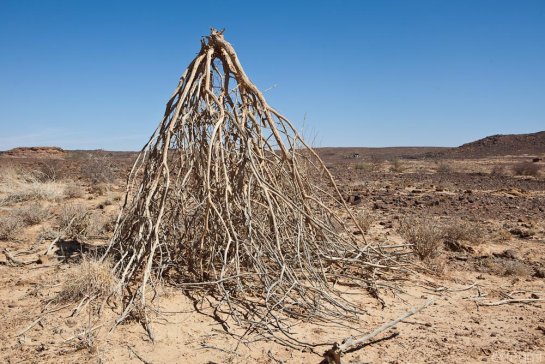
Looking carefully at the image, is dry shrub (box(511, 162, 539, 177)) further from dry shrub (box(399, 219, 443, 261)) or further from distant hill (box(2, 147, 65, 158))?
distant hill (box(2, 147, 65, 158))

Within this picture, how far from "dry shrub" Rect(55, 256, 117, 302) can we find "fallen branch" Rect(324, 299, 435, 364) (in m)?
1.70

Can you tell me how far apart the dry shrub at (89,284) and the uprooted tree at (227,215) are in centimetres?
13

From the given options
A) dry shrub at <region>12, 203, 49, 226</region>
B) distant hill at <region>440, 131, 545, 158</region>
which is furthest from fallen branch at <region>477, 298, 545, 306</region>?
distant hill at <region>440, 131, 545, 158</region>

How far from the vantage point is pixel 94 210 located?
7.43 meters

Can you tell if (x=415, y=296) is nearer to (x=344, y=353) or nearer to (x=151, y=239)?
(x=344, y=353)

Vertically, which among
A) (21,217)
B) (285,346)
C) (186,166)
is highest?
(186,166)

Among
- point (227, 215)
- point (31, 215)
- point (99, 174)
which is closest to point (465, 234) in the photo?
point (227, 215)

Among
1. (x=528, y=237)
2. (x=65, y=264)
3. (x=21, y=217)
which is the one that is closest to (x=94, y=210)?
(x=21, y=217)

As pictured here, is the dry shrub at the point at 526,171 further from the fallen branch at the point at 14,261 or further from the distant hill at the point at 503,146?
the distant hill at the point at 503,146

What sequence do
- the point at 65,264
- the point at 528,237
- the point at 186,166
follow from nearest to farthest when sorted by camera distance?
the point at 186,166 → the point at 65,264 → the point at 528,237

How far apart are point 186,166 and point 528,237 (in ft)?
15.3

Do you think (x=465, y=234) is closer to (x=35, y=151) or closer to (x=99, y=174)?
(x=99, y=174)

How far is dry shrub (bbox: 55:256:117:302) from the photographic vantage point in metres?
3.28

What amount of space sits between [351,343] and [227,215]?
130 cm
